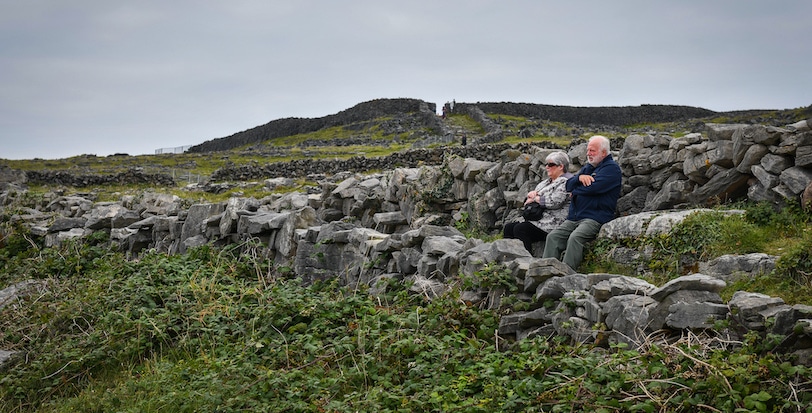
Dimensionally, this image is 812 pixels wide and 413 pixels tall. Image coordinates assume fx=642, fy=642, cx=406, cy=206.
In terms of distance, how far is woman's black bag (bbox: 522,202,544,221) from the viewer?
9469mm

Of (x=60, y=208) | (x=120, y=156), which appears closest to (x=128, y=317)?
(x=60, y=208)

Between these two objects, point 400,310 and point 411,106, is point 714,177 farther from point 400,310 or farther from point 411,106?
point 411,106

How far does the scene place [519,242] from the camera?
7.87 meters

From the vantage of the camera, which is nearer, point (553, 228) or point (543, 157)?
point (553, 228)

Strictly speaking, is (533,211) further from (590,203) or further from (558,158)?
(558,158)

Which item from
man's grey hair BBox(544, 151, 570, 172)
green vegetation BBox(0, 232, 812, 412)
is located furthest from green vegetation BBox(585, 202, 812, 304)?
green vegetation BBox(0, 232, 812, 412)

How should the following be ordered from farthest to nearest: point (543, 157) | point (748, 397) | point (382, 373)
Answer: point (543, 157) → point (382, 373) → point (748, 397)

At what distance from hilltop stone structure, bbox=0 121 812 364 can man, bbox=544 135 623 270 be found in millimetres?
325

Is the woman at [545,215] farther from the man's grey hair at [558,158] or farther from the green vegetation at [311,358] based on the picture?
the green vegetation at [311,358]

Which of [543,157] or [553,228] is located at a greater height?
[543,157]

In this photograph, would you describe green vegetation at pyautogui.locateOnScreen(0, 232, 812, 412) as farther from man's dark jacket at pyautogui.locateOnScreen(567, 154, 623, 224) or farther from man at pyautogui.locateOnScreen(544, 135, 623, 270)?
man's dark jacket at pyautogui.locateOnScreen(567, 154, 623, 224)

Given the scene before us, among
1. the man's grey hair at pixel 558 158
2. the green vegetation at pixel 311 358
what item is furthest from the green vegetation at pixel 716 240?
the green vegetation at pixel 311 358

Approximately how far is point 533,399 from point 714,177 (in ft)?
19.0

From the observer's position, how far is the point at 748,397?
402 centimetres
